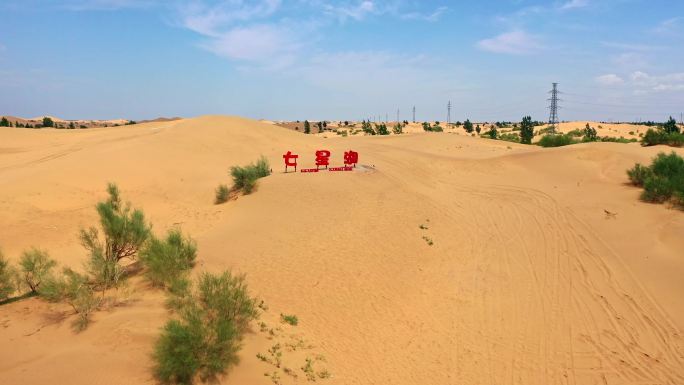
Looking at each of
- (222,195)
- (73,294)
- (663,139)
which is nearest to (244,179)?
(222,195)

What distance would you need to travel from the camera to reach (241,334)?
7.00m

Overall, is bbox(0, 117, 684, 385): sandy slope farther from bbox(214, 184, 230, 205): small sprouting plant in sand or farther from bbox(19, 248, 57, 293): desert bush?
bbox(19, 248, 57, 293): desert bush

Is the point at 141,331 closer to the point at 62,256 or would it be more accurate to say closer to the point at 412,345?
the point at 412,345

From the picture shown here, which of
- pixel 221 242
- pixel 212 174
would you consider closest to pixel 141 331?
pixel 221 242

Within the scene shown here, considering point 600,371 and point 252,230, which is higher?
point 252,230

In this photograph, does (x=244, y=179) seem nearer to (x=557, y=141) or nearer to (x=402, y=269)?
(x=402, y=269)

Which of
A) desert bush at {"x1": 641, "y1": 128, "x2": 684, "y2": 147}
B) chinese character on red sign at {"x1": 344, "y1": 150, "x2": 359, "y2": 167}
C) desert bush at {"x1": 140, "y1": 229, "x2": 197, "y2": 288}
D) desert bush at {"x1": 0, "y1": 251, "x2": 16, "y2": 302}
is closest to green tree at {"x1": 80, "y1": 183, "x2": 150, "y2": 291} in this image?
desert bush at {"x1": 140, "y1": 229, "x2": 197, "y2": 288}

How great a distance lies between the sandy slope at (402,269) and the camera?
23.0 feet

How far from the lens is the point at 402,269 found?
11.5m

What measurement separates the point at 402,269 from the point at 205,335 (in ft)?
21.6

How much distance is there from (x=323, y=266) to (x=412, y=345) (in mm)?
3339

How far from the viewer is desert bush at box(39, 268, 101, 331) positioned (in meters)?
6.66

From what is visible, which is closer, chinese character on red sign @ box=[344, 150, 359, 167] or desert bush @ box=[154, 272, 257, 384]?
desert bush @ box=[154, 272, 257, 384]

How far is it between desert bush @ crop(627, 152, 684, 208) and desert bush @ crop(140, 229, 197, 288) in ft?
50.8
